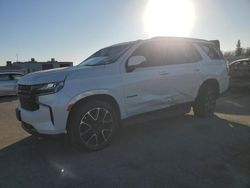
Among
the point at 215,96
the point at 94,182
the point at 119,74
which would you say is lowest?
the point at 94,182

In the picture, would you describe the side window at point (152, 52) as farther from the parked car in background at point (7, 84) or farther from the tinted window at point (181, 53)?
the parked car in background at point (7, 84)

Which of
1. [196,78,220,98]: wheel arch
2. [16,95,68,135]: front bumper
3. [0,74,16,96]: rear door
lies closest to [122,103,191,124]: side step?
[196,78,220,98]: wheel arch

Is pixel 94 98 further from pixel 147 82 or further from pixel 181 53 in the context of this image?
pixel 181 53

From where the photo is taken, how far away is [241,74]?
1259 centimetres

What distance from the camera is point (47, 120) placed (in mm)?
3881

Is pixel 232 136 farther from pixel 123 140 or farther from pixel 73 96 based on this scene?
pixel 73 96

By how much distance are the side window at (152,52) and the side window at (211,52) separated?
62.6 inches

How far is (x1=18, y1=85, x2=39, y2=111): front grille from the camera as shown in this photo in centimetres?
397

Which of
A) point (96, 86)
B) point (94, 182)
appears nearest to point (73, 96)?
point (96, 86)

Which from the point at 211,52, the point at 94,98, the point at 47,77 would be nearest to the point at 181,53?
the point at 211,52

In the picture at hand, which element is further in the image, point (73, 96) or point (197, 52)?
point (197, 52)

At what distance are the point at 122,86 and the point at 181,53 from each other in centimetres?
203

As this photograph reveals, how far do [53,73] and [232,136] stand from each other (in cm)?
360

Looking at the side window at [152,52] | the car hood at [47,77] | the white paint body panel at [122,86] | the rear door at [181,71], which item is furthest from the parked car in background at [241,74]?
the car hood at [47,77]
